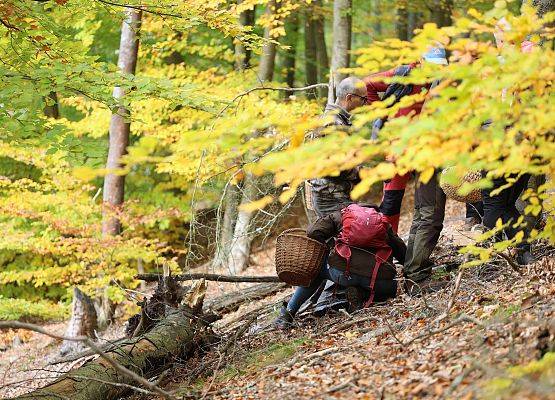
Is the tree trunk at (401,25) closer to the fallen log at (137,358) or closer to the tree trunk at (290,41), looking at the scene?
the tree trunk at (290,41)

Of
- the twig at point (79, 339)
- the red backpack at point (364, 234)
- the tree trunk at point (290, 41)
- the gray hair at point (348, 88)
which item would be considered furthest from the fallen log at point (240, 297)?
the tree trunk at point (290, 41)

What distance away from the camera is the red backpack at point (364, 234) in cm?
645

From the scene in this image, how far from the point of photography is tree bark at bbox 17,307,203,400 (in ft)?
17.9

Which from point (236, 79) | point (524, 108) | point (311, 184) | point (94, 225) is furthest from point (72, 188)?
point (524, 108)

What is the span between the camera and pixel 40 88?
22.0ft

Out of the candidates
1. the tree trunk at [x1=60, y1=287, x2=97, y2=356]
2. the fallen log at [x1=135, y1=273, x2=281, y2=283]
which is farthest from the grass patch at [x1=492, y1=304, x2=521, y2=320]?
the tree trunk at [x1=60, y1=287, x2=97, y2=356]

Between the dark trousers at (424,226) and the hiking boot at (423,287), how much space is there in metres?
0.05

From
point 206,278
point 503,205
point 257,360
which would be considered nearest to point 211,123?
point 206,278

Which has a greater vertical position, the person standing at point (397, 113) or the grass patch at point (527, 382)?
the person standing at point (397, 113)

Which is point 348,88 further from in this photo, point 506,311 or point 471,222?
point 471,222

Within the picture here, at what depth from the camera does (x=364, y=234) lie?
21.1 ft

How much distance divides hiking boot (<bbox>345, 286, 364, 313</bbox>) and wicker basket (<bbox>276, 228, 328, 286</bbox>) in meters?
0.34

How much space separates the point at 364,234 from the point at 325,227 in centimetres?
39

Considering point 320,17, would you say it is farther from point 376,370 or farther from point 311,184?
point 376,370
